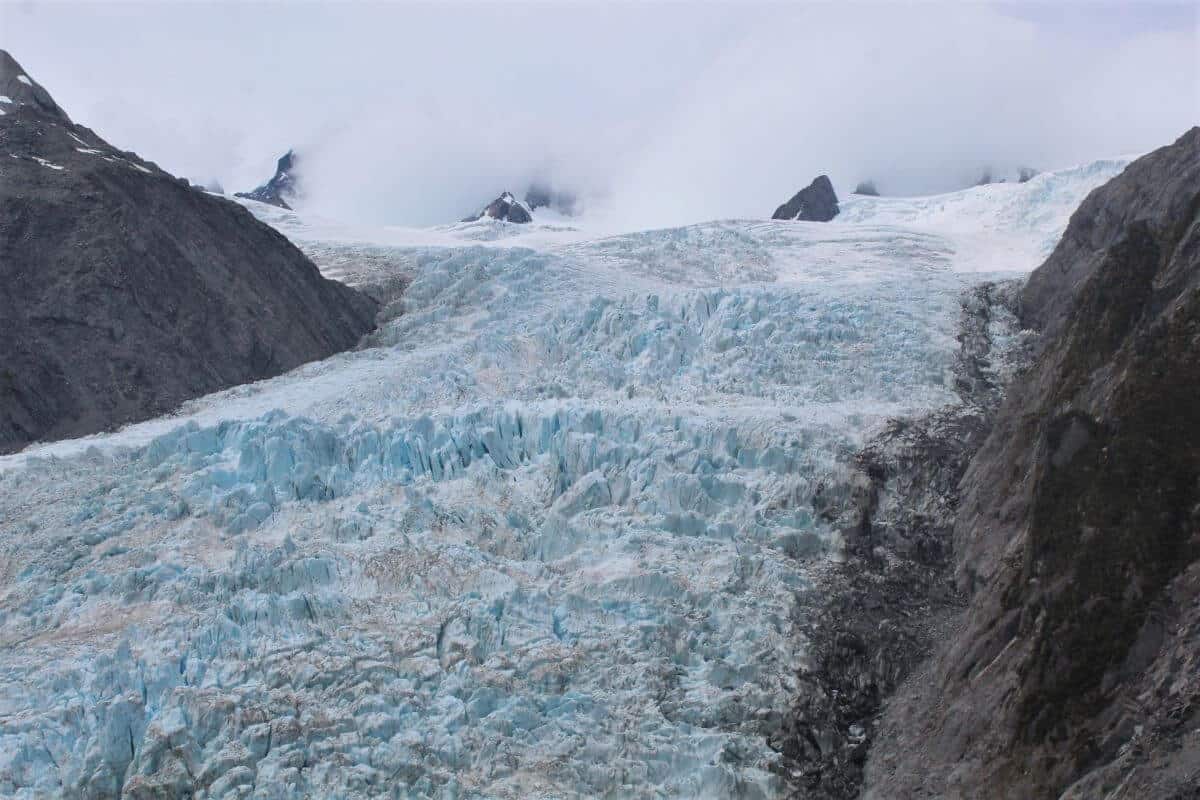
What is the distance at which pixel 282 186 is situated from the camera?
74.2 m

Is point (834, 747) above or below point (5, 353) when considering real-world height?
below

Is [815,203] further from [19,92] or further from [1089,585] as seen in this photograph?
[1089,585]

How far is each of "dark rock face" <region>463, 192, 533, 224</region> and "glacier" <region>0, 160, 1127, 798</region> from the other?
32045 mm

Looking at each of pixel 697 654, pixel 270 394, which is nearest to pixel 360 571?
pixel 697 654

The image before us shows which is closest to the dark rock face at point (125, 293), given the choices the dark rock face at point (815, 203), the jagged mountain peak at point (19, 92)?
the jagged mountain peak at point (19, 92)

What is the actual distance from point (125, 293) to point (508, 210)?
3534cm

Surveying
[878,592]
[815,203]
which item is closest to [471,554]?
[878,592]

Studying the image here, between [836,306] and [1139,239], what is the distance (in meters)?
8.59

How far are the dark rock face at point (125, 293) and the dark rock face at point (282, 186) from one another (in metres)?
33.1

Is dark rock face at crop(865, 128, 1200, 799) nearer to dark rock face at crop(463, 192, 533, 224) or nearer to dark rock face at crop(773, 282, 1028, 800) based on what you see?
dark rock face at crop(773, 282, 1028, 800)

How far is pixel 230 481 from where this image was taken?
81.9ft

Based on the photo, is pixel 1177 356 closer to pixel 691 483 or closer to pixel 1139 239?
pixel 1139 239

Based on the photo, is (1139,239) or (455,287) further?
(455,287)

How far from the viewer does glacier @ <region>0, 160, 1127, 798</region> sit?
19.1 meters
